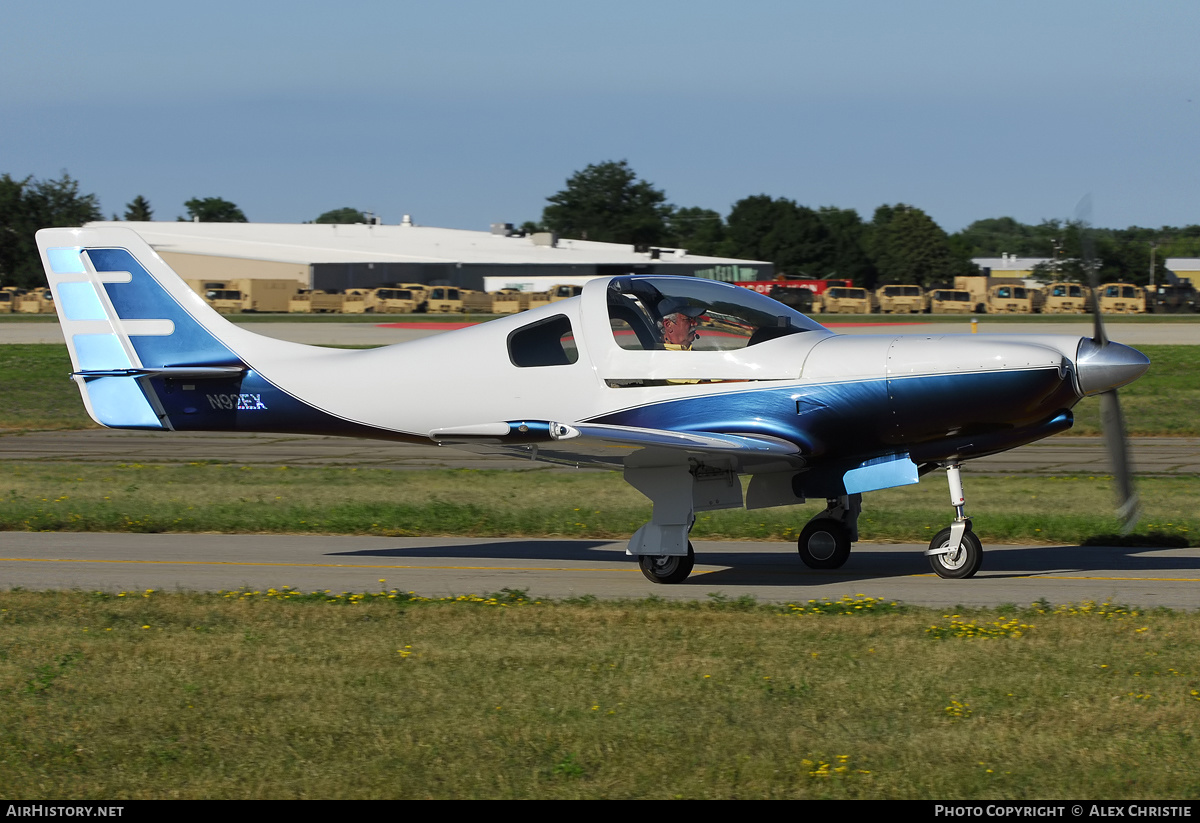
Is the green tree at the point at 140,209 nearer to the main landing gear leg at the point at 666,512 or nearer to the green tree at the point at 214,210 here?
the green tree at the point at 214,210

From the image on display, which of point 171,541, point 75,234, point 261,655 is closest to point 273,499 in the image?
point 171,541

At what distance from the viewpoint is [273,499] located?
52.2 ft

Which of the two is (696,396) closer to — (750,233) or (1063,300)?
(1063,300)

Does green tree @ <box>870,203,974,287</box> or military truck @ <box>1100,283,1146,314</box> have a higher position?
green tree @ <box>870,203,974,287</box>

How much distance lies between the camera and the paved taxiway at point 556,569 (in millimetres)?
10047

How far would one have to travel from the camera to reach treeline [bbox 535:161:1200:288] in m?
105

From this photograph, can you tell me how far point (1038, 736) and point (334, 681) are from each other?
3.87 m

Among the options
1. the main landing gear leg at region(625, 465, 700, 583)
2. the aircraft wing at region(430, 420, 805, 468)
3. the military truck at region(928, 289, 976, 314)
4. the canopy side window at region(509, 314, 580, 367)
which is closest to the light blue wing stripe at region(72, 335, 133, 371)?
the aircraft wing at region(430, 420, 805, 468)

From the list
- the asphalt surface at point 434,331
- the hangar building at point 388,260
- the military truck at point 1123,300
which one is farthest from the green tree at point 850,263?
the asphalt surface at point 434,331

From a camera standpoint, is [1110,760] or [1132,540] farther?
[1132,540]

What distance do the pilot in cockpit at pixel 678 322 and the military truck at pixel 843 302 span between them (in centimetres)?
5871

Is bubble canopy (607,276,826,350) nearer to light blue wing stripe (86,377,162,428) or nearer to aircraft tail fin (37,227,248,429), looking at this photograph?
aircraft tail fin (37,227,248,429)

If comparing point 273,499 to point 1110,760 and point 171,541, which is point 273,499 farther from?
point 1110,760

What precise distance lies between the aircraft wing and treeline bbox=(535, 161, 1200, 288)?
3065 inches
